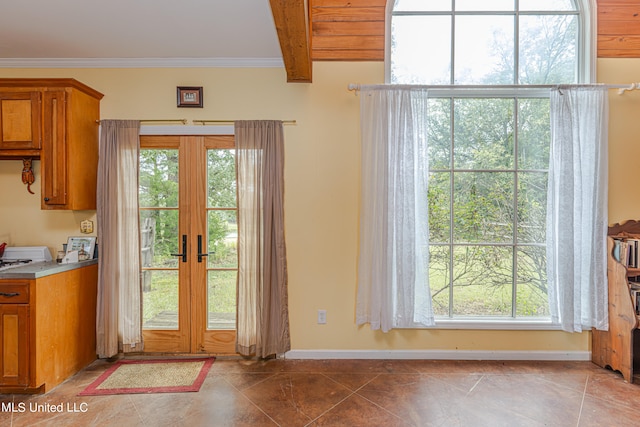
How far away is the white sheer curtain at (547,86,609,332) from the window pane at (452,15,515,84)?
516 mm

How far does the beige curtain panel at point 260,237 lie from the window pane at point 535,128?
86.5 inches

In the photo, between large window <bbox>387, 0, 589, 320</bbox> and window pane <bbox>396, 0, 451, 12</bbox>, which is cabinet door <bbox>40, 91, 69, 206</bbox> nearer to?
large window <bbox>387, 0, 589, 320</bbox>

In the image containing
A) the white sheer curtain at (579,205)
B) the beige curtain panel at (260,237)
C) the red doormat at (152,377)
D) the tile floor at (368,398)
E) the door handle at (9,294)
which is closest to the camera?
the tile floor at (368,398)

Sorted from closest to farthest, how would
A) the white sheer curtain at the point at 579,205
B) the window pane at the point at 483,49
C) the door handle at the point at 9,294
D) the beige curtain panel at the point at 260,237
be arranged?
the door handle at the point at 9,294, the white sheer curtain at the point at 579,205, the beige curtain panel at the point at 260,237, the window pane at the point at 483,49

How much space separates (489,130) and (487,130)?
0.06 feet

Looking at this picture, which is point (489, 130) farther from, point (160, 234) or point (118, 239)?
point (118, 239)

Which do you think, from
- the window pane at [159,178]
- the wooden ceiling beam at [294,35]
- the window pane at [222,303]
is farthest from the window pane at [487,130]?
Result: the window pane at [159,178]

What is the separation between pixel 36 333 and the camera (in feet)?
7.35

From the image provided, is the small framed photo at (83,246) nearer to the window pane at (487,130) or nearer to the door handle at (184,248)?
the door handle at (184,248)

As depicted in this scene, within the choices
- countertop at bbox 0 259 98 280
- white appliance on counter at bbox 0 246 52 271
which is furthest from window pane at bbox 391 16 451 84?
white appliance on counter at bbox 0 246 52 271

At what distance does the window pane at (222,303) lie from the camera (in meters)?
2.90

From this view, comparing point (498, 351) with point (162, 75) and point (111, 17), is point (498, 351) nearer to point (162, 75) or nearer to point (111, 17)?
point (162, 75)

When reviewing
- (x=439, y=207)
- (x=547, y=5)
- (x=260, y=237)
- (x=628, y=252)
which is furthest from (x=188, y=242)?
(x=547, y=5)

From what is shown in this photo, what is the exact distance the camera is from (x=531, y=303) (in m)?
2.89
